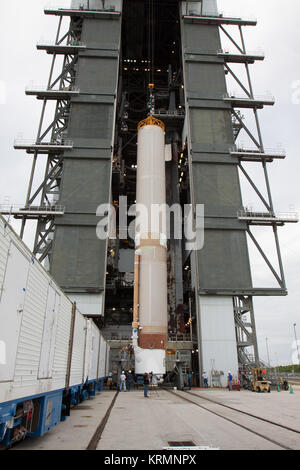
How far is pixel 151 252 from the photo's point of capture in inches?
983

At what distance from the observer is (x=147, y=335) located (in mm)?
22797

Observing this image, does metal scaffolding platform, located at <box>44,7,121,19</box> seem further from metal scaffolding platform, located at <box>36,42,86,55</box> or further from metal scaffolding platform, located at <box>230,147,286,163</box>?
metal scaffolding platform, located at <box>230,147,286,163</box>

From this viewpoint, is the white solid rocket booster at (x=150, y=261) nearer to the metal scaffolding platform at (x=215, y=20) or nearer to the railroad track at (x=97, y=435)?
the railroad track at (x=97, y=435)

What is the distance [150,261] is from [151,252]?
2.35 ft

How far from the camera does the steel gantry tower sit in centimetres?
2820

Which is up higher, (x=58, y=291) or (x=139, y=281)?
(x=139, y=281)

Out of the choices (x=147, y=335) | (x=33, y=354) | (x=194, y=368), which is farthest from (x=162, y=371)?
(x=33, y=354)

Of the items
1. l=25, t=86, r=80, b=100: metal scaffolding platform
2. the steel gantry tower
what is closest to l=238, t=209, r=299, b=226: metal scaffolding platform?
the steel gantry tower

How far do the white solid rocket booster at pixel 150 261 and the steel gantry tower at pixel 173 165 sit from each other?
4.34 metres

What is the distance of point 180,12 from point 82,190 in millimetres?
24527

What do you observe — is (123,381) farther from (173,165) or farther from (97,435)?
(173,165)

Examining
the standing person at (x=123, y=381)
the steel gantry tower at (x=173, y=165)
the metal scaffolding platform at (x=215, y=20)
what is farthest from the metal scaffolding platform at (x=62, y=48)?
the standing person at (x=123, y=381)
